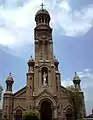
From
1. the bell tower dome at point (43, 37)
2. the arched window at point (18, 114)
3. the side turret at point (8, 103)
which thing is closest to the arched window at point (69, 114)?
the arched window at point (18, 114)

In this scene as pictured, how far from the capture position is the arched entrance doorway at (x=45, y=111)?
4778 cm

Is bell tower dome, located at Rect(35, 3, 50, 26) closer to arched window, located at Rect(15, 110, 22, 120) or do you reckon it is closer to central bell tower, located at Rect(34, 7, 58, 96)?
central bell tower, located at Rect(34, 7, 58, 96)

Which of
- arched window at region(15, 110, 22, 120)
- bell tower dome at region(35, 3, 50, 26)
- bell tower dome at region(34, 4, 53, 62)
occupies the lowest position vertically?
arched window at region(15, 110, 22, 120)

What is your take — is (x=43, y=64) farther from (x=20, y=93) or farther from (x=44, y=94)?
(x=20, y=93)

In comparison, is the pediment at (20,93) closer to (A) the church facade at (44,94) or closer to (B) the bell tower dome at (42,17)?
(A) the church facade at (44,94)

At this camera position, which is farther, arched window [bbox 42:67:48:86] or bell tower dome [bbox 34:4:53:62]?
bell tower dome [bbox 34:4:53:62]

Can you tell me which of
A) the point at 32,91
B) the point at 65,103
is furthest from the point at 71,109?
the point at 32,91

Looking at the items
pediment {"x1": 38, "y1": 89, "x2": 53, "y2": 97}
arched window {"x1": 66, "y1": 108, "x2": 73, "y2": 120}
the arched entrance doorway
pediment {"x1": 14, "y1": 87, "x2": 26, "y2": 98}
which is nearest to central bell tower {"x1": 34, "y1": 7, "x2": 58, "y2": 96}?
pediment {"x1": 38, "y1": 89, "x2": 53, "y2": 97}

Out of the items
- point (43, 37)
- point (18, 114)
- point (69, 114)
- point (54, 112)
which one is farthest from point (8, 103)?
point (43, 37)

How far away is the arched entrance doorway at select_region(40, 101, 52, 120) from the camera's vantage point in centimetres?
4778

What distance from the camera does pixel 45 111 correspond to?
161 feet

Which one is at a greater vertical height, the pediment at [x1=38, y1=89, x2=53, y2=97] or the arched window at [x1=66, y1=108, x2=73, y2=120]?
the pediment at [x1=38, y1=89, x2=53, y2=97]

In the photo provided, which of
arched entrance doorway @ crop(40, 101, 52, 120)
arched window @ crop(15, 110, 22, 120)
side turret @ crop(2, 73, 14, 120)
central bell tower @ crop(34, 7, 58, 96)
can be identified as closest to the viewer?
side turret @ crop(2, 73, 14, 120)

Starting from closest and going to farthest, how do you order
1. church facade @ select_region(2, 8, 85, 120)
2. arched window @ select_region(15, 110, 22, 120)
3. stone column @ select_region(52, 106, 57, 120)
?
stone column @ select_region(52, 106, 57, 120), church facade @ select_region(2, 8, 85, 120), arched window @ select_region(15, 110, 22, 120)
